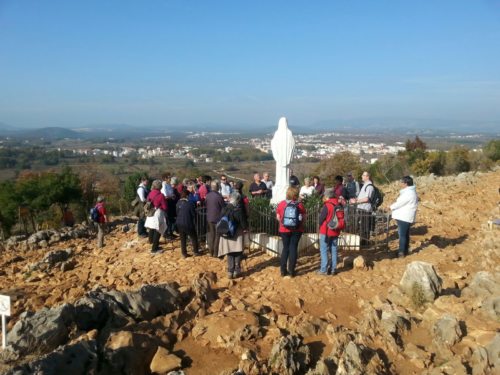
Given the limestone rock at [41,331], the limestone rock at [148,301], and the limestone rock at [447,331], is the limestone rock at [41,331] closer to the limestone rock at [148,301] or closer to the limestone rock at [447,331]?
the limestone rock at [148,301]

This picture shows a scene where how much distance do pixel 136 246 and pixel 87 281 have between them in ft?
6.58

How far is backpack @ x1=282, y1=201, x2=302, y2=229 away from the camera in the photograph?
697 cm

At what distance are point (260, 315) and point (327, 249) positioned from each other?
2.15 m

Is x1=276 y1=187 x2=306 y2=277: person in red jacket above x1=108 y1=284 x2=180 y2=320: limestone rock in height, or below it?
above

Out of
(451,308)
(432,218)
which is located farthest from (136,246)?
(432,218)

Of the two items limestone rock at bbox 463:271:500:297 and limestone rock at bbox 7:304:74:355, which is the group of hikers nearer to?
limestone rock at bbox 463:271:500:297

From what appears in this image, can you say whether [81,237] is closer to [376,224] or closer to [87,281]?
[87,281]

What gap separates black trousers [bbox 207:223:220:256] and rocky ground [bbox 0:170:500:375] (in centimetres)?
26

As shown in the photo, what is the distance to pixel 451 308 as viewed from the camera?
6105 mm

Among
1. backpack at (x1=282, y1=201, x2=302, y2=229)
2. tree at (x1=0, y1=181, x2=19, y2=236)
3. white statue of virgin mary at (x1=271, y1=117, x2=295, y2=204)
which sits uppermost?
white statue of virgin mary at (x1=271, y1=117, x2=295, y2=204)

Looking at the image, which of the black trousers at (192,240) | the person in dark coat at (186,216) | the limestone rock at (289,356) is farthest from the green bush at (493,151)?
the limestone rock at (289,356)

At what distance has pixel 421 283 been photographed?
6.46 metres

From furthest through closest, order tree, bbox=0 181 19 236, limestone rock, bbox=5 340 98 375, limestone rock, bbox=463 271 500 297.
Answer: tree, bbox=0 181 19 236 < limestone rock, bbox=463 271 500 297 < limestone rock, bbox=5 340 98 375

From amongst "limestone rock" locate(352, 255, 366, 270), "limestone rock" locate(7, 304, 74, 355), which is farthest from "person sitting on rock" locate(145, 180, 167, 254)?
"limestone rock" locate(352, 255, 366, 270)
